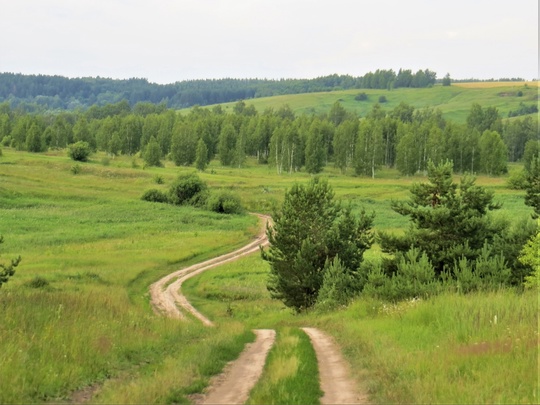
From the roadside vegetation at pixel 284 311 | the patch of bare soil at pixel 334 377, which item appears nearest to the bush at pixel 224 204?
the roadside vegetation at pixel 284 311

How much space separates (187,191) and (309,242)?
63.0m

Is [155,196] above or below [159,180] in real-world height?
below

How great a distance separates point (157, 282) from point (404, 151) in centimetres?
10498

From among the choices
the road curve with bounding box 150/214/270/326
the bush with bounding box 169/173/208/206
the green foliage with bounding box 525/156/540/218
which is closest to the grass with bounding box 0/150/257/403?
the road curve with bounding box 150/214/270/326

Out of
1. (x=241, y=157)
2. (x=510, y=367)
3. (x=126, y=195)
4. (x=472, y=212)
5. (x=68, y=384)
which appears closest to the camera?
(x=510, y=367)

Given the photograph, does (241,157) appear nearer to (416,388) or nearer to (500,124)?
(500,124)

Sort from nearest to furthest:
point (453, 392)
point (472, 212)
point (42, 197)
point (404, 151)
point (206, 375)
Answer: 1. point (453, 392)
2. point (206, 375)
3. point (472, 212)
4. point (42, 197)
5. point (404, 151)

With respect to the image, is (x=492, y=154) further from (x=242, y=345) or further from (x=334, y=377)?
(x=334, y=377)

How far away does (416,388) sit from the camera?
31.1 feet

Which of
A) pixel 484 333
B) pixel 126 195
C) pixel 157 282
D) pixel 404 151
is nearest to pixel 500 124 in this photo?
pixel 404 151

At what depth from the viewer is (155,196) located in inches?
3506

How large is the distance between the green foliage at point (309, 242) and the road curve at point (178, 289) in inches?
192

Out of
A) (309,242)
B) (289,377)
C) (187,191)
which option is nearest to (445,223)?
(309,242)

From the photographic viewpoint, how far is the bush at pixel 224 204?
82688 mm
